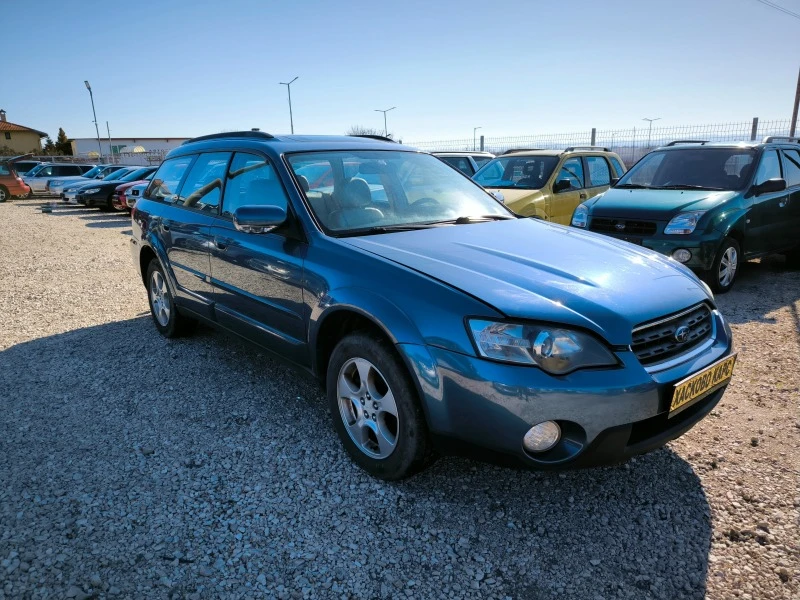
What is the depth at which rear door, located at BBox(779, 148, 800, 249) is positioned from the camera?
7.17 meters

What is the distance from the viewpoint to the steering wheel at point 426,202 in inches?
144

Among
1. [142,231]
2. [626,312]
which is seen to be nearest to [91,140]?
[142,231]

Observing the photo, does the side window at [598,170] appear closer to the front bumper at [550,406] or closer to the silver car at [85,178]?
the front bumper at [550,406]

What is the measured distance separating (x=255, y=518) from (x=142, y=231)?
3562 mm

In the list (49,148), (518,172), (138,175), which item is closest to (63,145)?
(49,148)

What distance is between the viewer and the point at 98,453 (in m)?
3.23

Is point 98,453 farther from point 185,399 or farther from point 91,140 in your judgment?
point 91,140

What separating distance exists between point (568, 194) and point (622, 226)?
2417 millimetres

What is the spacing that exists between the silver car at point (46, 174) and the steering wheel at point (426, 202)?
28971 millimetres

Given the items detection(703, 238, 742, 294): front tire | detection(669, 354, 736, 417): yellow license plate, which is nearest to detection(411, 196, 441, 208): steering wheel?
detection(669, 354, 736, 417): yellow license plate

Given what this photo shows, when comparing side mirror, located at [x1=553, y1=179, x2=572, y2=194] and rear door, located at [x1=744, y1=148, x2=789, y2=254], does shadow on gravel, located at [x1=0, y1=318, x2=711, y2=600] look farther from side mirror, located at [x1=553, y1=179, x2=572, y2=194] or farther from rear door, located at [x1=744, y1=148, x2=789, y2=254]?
side mirror, located at [x1=553, y1=179, x2=572, y2=194]

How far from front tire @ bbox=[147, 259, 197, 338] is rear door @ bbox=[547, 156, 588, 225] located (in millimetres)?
5655

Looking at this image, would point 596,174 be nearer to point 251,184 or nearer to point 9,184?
point 251,184

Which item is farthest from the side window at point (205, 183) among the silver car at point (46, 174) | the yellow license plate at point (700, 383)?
the silver car at point (46, 174)
